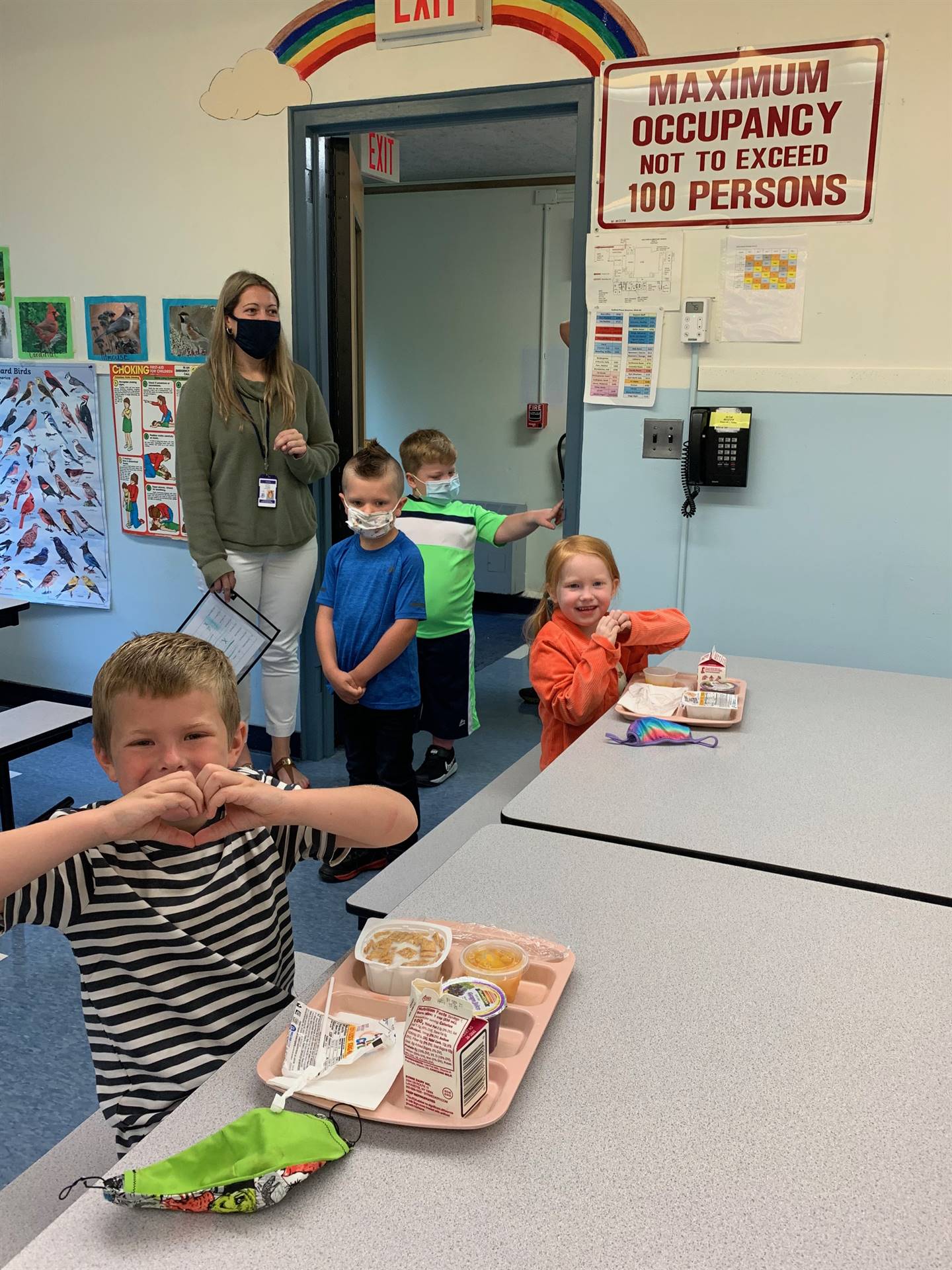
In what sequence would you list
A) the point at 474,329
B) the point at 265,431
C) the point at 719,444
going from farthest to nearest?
the point at 474,329, the point at 265,431, the point at 719,444

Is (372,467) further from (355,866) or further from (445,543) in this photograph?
(355,866)

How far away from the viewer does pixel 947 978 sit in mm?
1093

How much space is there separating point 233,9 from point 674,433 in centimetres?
200

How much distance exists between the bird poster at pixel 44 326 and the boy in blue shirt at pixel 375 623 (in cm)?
180

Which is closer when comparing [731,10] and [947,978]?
[947,978]

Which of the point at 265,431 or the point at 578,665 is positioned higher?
the point at 265,431

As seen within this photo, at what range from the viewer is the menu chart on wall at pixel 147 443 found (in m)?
3.66

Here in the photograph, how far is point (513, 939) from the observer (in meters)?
1.12

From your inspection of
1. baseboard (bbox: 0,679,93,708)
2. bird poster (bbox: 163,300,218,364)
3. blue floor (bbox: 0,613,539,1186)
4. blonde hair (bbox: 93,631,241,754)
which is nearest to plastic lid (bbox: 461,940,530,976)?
blonde hair (bbox: 93,631,241,754)

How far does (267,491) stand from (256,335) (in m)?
0.48

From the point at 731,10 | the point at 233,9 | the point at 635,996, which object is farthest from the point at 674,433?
the point at 635,996

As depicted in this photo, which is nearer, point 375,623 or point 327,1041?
point 327,1041

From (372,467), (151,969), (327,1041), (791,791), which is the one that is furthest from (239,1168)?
(372,467)

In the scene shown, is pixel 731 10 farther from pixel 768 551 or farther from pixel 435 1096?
pixel 435 1096
